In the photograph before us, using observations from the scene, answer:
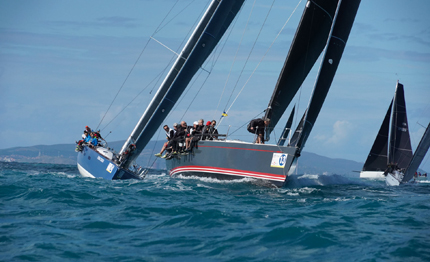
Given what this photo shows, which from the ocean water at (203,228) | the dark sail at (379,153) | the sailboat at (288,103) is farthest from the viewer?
the dark sail at (379,153)

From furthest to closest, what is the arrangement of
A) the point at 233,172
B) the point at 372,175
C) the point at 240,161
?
the point at 372,175
the point at 233,172
the point at 240,161

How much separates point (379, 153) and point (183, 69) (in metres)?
29.2

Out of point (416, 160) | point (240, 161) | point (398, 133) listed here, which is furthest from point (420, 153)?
point (240, 161)

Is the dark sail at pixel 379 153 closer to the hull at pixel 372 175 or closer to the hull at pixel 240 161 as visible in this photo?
the hull at pixel 372 175

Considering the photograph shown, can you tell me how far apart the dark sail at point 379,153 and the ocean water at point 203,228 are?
30328 millimetres

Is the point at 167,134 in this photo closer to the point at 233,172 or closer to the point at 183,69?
the point at 183,69

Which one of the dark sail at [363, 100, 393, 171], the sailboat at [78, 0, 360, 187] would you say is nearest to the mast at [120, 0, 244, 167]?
the sailboat at [78, 0, 360, 187]

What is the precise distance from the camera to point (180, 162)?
16969mm

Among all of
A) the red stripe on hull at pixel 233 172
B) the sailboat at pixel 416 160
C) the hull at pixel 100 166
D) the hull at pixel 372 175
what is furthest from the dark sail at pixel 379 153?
the hull at pixel 100 166

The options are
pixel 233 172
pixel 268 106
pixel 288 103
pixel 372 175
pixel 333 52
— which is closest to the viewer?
pixel 333 52

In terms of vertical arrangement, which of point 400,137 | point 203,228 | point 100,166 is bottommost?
point 100,166

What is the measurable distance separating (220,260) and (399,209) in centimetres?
543

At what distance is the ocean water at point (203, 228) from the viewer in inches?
226

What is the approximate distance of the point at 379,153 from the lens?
41.4m
